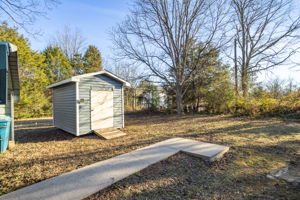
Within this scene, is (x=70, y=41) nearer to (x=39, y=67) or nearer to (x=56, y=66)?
(x=56, y=66)

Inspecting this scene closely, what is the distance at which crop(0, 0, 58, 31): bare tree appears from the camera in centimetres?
386

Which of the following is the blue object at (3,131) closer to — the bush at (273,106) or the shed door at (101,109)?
the shed door at (101,109)

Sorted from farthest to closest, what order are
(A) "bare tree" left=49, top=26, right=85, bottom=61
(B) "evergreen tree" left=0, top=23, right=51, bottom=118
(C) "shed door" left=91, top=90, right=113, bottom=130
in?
(A) "bare tree" left=49, top=26, right=85, bottom=61
(B) "evergreen tree" left=0, top=23, right=51, bottom=118
(C) "shed door" left=91, top=90, right=113, bottom=130

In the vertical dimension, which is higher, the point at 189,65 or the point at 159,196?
the point at 189,65

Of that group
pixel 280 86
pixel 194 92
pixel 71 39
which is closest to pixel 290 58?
pixel 280 86

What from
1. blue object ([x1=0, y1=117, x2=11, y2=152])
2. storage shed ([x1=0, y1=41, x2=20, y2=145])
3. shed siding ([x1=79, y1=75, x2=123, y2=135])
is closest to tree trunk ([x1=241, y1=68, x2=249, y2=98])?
shed siding ([x1=79, y1=75, x2=123, y2=135])

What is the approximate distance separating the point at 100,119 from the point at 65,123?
1663 millimetres

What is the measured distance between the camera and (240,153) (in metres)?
3.41

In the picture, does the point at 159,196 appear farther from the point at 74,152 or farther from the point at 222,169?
the point at 74,152

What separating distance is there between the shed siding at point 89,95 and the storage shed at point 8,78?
187 centimetres

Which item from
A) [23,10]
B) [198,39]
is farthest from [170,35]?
[23,10]

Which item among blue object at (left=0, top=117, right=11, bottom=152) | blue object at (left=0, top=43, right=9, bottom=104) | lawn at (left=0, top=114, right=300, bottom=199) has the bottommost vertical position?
lawn at (left=0, top=114, right=300, bottom=199)

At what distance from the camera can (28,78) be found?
10.2m

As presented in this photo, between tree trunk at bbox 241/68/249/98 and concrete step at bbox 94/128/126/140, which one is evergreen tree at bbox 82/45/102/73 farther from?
tree trunk at bbox 241/68/249/98
